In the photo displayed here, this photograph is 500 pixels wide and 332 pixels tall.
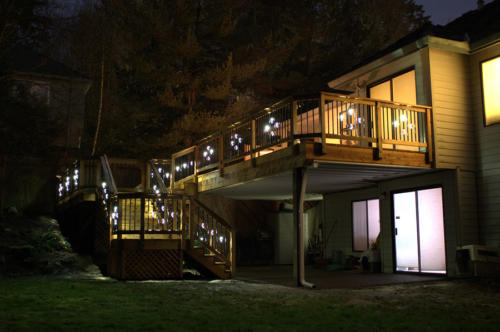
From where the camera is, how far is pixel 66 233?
17203mm

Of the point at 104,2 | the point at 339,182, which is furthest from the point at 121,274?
the point at 104,2

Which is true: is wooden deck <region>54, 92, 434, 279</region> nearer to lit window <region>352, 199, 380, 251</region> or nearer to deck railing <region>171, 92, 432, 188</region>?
deck railing <region>171, 92, 432, 188</region>

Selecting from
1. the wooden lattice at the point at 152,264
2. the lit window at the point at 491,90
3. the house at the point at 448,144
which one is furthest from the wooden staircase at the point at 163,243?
the lit window at the point at 491,90

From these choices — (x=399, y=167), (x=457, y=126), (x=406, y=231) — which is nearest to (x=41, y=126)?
(x=399, y=167)

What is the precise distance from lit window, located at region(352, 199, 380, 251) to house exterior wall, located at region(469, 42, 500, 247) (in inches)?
170

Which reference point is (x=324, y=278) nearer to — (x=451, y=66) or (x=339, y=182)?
(x=339, y=182)

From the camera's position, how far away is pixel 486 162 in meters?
12.3

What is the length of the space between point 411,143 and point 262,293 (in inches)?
201

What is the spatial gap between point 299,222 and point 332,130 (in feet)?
10.6

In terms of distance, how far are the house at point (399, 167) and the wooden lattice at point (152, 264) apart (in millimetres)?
24

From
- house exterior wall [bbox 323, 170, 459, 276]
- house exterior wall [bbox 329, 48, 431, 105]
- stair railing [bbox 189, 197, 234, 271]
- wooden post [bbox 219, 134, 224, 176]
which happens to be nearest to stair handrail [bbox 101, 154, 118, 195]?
stair railing [bbox 189, 197, 234, 271]

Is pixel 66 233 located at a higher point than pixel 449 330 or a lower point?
higher

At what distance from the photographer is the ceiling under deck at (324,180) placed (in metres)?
11.6

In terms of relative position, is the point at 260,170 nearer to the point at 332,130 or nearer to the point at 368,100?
the point at 332,130
